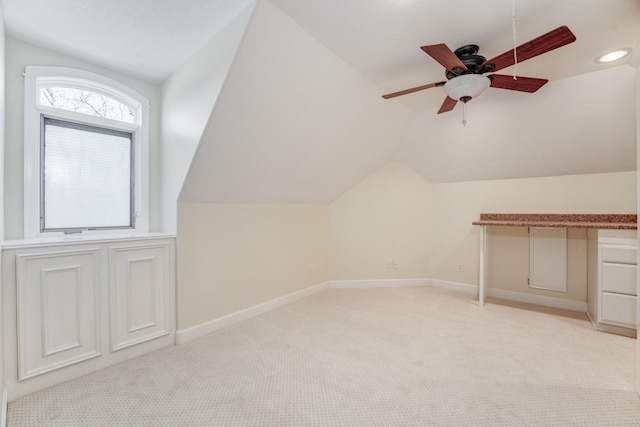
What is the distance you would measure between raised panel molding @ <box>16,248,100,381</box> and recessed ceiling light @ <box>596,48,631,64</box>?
445cm

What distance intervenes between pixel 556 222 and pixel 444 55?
2828 mm

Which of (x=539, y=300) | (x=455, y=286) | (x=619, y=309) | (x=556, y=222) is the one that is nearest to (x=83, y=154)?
(x=455, y=286)

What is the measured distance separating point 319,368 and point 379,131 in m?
2.81

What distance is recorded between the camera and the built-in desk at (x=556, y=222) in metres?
2.86

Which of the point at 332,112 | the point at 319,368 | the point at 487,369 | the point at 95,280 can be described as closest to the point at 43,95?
the point at 95,280

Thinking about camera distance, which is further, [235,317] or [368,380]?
[235,317]

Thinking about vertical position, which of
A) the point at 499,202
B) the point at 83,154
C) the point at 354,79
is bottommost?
the point at 499,202

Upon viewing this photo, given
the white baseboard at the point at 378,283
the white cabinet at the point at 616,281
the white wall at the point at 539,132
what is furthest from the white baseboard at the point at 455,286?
the white wall at the point at 539,132

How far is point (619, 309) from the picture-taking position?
2.70 meters

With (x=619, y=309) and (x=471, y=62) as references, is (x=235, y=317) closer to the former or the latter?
(x=471, y=62)

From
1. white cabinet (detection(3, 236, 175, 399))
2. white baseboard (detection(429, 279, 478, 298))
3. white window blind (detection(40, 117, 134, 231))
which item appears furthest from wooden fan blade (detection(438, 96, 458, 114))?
white window blind (detection(40, 117, 134, 231))

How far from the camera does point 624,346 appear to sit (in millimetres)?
A: 2488

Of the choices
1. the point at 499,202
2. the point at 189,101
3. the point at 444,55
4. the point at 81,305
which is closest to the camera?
the point at 444,55

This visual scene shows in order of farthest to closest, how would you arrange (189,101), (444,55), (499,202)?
(499,202) → (189,101) → (444,55)
